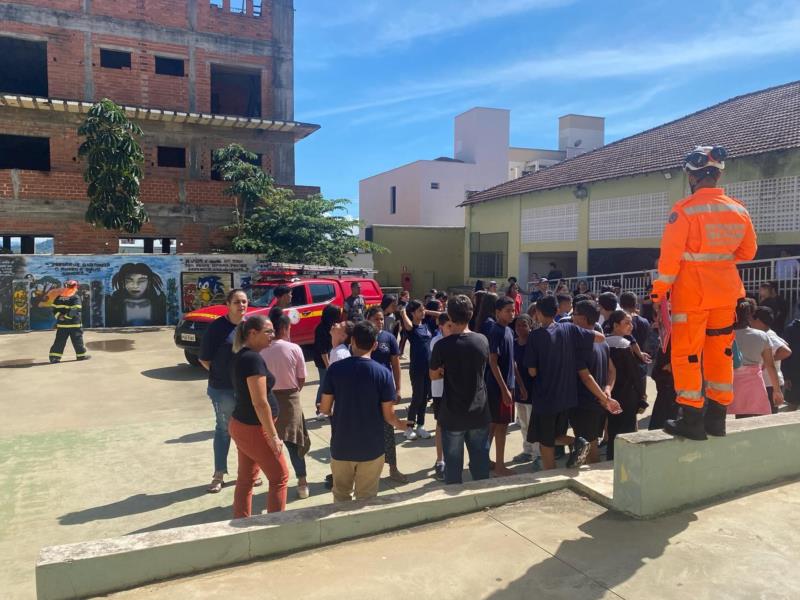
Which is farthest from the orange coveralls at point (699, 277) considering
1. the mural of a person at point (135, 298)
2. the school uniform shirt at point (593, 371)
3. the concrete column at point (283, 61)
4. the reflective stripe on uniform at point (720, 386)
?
the concrete column at point (283, 61)

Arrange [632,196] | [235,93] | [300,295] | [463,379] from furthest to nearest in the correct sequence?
[235,93], [632,196], [300,295], [463,379]

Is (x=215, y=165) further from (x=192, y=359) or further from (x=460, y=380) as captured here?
(x=460, y=380)

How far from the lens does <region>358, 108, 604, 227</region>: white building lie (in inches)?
1454

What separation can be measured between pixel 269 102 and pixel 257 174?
15.6 ft

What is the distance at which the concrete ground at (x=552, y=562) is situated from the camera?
325 cm

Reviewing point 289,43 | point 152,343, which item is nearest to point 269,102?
point 289,43

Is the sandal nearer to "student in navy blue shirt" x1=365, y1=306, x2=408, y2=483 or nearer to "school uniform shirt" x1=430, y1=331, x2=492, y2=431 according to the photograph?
"student in navy blue shirt" x1=365, y1=306, x2=408, y2=483

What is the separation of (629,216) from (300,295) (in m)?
11.3

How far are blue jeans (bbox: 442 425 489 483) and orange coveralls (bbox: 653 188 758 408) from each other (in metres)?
1.49

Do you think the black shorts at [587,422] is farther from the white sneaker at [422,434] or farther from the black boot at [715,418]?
the white sneaker at [422,434]

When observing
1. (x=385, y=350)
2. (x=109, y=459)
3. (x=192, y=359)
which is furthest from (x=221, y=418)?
(x=192, y=359)

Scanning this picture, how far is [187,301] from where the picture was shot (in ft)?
61.4

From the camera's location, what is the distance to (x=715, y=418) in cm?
422

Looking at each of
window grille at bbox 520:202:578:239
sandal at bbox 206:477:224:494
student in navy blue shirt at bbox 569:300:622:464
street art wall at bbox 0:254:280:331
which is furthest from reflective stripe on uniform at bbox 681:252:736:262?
window grille at bbox 520:202:578:239
